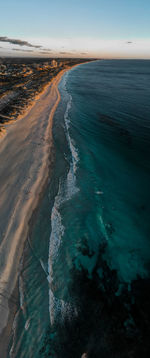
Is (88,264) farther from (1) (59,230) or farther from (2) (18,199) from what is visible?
(2) (18,199)

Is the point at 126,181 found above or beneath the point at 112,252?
above

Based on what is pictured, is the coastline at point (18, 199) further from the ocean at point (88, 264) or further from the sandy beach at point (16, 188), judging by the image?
the ocean at point (88, 264)

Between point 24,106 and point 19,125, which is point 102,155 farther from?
point 24,106

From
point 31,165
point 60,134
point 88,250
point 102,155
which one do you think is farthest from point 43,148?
point 88,250

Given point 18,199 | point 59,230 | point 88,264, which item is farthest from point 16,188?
point 88,264

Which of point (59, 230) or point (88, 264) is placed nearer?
point (88, 264)

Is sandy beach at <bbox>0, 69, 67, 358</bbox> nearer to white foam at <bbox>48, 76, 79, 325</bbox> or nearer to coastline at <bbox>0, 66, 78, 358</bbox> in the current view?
coastline at <bbox>0, 66, 78, 358</bbox>

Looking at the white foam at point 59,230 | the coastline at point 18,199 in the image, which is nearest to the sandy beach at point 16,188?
the coastline at point 18,199
